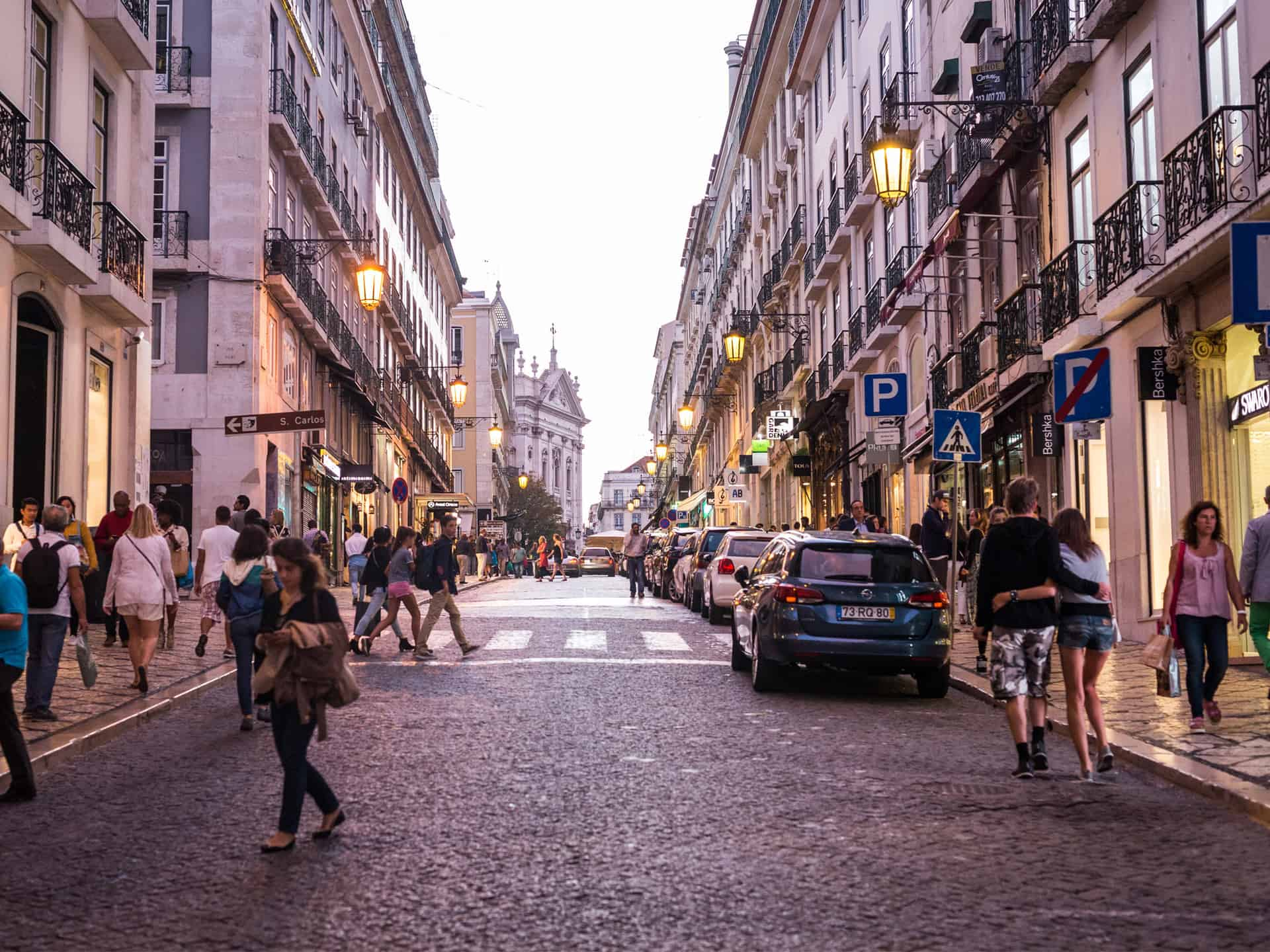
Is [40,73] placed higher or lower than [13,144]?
higher

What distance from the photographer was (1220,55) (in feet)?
49.8

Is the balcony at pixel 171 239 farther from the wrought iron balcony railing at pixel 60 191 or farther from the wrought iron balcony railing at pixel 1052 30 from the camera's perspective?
the wrought iron balcony railing at pixel 1052 30

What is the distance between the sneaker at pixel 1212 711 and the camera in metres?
10.4

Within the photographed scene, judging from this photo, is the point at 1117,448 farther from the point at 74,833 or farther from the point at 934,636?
the point at 74,833

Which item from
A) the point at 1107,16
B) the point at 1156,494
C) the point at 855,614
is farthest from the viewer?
the point at 1156,494

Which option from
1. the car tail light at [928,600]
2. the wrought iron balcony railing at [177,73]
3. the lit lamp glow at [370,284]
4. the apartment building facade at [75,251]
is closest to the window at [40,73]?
the apartment building facade at [75,251]

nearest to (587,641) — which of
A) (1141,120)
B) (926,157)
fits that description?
(1141,120)

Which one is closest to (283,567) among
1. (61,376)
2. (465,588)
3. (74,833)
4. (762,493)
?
(74,833)

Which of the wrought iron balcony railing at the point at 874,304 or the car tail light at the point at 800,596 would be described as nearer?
the car tail light at the point at 800,596

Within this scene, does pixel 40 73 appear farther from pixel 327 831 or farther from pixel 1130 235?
pixel 327 831

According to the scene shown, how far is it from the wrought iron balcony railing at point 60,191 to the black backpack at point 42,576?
26.7 ft

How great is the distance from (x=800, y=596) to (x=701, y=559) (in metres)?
14.5

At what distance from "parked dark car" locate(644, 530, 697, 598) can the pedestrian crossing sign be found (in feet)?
45.5

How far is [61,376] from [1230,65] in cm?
1421
